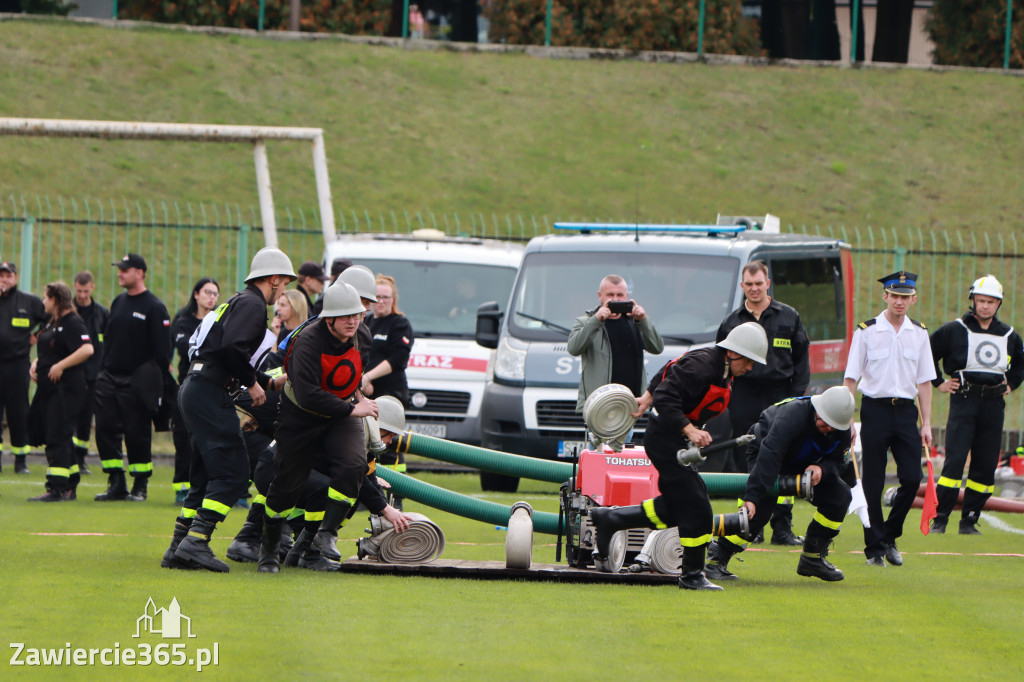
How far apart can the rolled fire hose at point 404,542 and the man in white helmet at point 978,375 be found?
4681 millimetres

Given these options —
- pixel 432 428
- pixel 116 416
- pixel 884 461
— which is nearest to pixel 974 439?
pixel 884 461

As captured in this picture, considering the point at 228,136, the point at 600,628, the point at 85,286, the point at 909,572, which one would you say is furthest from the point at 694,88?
the point at 600,628

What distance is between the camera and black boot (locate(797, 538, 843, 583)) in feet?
27.7

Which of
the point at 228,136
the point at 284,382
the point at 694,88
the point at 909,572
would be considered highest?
the point at 694,88

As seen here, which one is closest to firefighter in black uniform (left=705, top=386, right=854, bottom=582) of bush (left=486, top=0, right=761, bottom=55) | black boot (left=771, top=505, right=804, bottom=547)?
black boot (left=771, top=505, right=804, bottom=547)

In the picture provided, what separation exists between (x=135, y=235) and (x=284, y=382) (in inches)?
725

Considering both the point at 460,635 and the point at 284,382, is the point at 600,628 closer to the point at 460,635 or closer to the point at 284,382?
the point at 460,635

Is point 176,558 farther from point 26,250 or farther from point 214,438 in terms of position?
point 26,250

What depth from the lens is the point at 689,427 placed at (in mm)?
7652

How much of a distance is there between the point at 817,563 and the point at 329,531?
2946 mm

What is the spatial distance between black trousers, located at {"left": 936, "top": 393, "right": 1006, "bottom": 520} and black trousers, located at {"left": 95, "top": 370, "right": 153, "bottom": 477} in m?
6.65

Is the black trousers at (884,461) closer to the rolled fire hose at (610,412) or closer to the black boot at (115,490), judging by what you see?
the rolled fire hose at (610,412)

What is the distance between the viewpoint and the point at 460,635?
248 inches

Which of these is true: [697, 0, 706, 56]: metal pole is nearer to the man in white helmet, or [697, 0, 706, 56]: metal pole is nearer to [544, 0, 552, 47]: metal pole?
[544, 0, 552, 47]: metal pole
